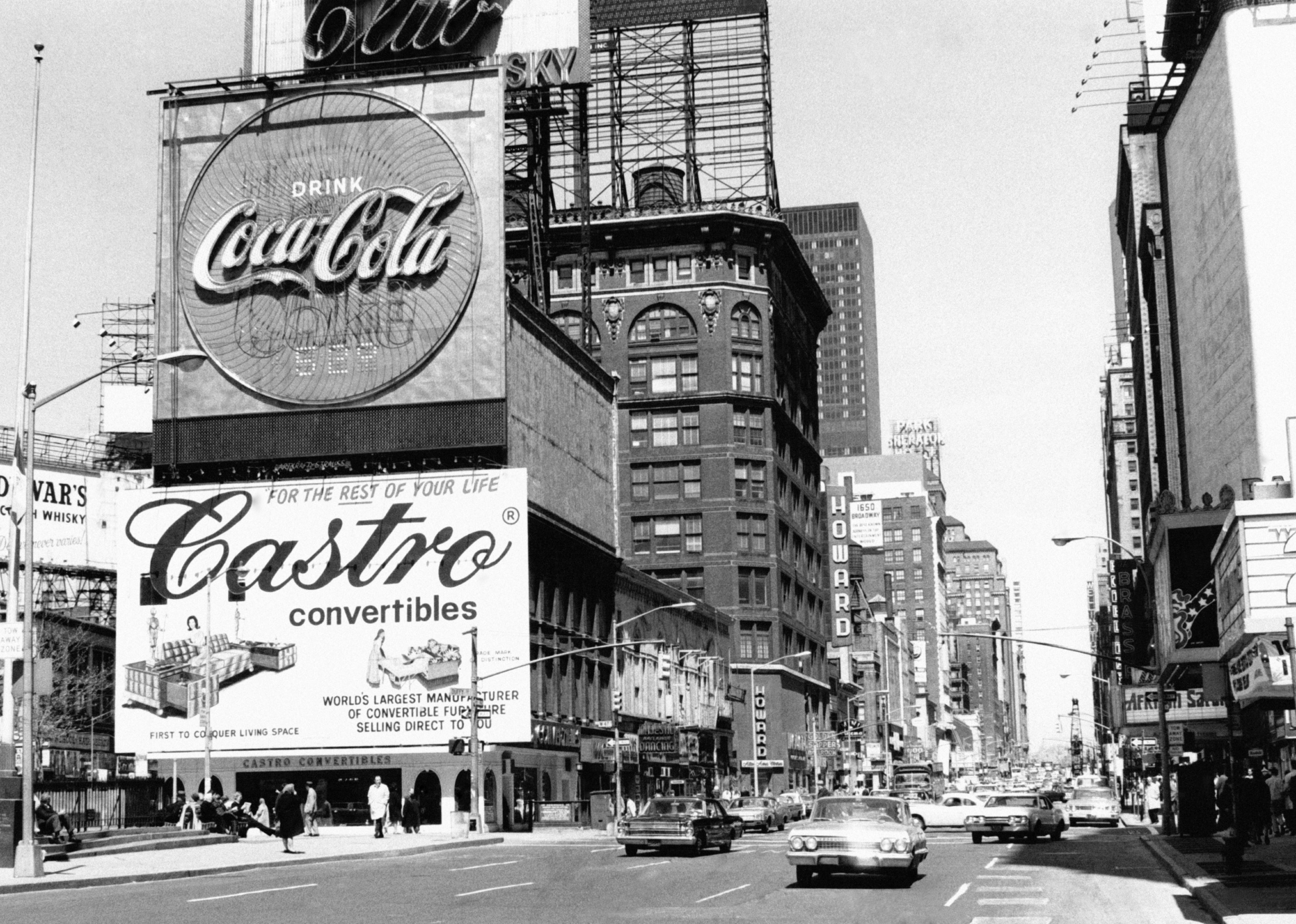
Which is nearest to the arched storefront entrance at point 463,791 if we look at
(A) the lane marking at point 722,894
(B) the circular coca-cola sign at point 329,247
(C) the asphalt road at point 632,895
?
(B) the circular coca-cola sign at point 329,247

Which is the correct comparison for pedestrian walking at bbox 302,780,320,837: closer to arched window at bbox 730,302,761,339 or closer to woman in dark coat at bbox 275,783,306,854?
woman in dark coat at bbox 275,783,306,854

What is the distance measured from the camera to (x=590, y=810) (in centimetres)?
7731

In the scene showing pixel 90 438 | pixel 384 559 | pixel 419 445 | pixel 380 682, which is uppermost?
pixel 90 438

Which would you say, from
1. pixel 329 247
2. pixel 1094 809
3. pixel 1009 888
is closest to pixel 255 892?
pixel 1009 888

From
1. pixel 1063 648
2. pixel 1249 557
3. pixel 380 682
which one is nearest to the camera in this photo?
pixel 1249 557

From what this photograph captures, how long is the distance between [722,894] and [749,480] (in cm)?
10205

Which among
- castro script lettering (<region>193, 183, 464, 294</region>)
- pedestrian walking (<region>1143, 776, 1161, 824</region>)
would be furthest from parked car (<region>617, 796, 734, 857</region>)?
castro script lettering (<region>193, 183, 464, 294</region>)

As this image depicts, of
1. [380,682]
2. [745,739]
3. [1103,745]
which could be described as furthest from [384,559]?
[1103,745]

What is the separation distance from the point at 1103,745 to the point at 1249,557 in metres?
162

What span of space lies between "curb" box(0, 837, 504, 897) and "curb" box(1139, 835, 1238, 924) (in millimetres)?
19492

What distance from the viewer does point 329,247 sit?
8069 cm

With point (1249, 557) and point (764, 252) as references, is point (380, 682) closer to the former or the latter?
point (1249, 557)

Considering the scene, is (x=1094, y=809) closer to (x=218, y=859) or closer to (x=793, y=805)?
(x=793, y=805)

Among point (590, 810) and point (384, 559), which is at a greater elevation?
point (384, 559)
